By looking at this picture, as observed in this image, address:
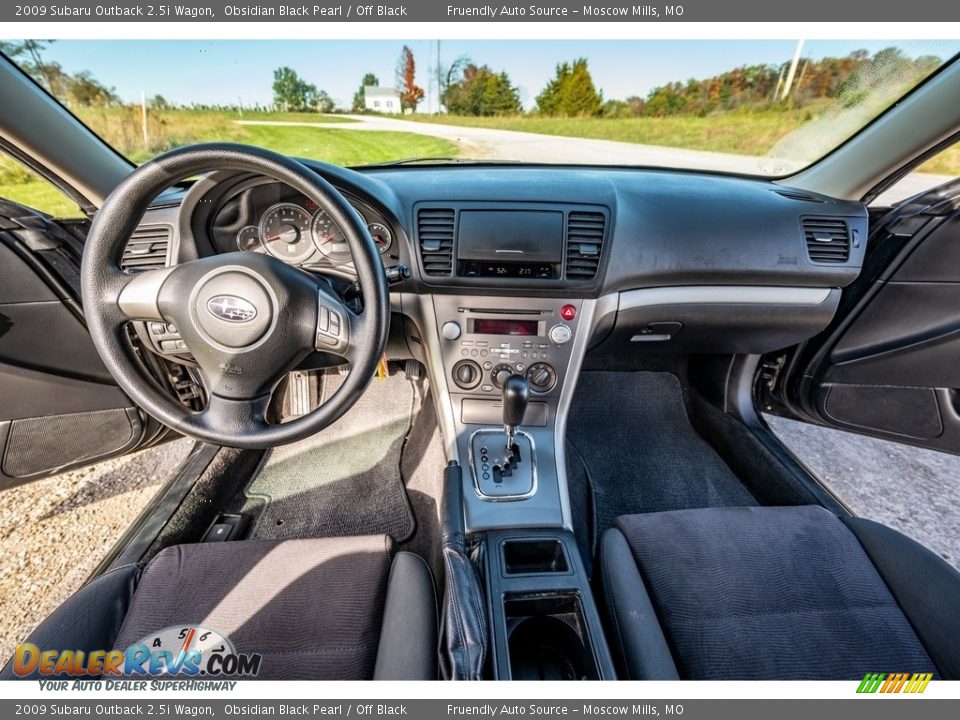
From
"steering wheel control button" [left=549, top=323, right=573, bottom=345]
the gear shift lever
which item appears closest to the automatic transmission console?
the gear shift lever

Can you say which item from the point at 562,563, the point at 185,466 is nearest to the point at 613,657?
the point at 562,563

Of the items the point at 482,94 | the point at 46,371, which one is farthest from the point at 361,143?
the point at 46,371

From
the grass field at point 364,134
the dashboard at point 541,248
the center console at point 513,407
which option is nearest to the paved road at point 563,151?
the grass field at point 364,134

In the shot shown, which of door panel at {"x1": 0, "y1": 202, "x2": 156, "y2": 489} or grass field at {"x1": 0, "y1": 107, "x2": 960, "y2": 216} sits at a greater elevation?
grass field at {"x1": 0, "y1": 107, "x2": 960, "y2": 216}

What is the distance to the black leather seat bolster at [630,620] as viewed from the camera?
3.23 ft

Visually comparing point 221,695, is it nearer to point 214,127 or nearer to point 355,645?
point 355,645

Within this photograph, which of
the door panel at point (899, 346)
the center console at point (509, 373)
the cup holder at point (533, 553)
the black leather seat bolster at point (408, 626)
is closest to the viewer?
the black leather seat bolster at point (408, 626)

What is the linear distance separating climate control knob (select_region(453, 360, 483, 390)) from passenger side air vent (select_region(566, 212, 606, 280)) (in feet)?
1.59

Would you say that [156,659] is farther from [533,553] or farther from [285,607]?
[533,553]

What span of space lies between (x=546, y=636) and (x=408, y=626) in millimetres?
385

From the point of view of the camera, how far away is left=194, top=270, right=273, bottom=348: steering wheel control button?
3.69ft

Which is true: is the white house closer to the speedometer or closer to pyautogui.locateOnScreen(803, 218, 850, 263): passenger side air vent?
the speedometer

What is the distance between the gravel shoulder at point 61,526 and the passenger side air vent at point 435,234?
5.69ft

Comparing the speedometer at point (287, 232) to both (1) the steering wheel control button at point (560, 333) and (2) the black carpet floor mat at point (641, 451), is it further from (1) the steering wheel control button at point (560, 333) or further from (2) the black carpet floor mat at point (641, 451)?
(2) the black carpet floor mat at point (641, 451)
